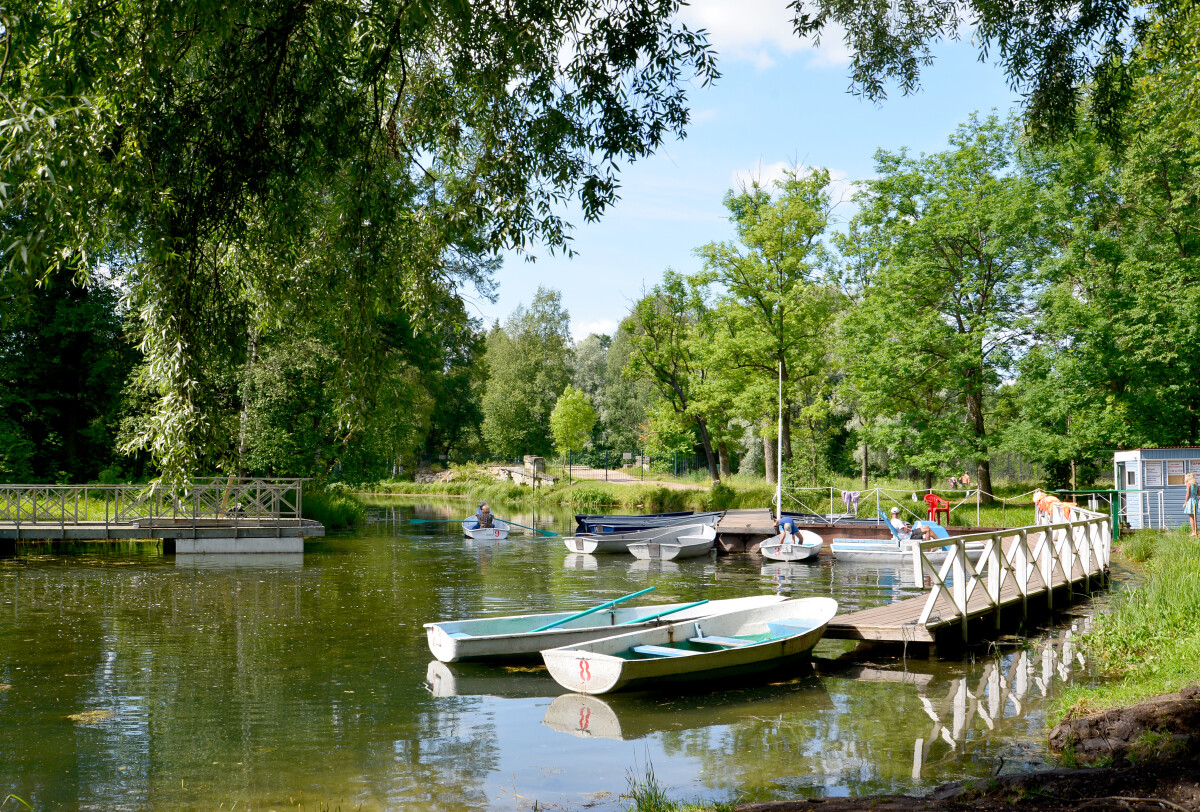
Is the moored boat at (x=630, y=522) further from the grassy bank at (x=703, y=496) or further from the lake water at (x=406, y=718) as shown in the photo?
the lake water at (x=406, y=718)

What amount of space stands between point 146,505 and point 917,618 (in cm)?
2107

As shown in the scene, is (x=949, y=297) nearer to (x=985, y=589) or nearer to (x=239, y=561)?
(x=985, y=589)

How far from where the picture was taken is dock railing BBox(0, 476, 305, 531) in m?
22.7

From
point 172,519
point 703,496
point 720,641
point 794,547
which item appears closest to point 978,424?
point 794,547

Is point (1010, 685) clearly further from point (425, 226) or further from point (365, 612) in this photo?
point (365, 612)

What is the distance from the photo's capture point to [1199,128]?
16.1 metres

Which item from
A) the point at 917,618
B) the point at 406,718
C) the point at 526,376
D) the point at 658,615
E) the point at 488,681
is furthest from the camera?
the point at 526,376

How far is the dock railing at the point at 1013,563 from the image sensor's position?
11.3 meters

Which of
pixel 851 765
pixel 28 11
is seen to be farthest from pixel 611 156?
pixel 851 765

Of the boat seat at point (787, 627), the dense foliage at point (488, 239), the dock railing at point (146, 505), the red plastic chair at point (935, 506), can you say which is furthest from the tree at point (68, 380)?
the red plastic chair at point (935, 506)

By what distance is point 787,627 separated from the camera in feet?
36.0

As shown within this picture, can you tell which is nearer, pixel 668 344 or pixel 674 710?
pixel 674 710

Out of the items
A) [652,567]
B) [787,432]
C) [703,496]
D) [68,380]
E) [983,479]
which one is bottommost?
[652,567]

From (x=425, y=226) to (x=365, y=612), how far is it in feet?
30.4
